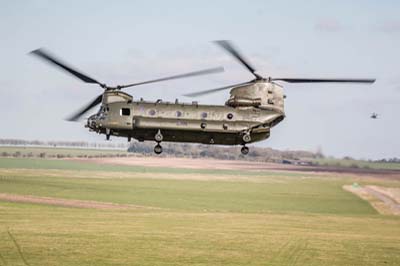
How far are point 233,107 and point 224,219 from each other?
369 ft

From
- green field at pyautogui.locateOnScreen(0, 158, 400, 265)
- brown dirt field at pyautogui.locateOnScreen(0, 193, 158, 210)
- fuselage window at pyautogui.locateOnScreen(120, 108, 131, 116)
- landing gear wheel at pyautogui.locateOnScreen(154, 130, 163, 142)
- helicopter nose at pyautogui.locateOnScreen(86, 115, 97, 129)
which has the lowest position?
green field at pyautogui.locateOnScreen(0, 158, 400, 265)

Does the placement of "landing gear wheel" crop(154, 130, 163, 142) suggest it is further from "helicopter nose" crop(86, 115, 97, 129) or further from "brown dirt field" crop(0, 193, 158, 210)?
"brown dirt field" crop(0, 193, 158, 210)

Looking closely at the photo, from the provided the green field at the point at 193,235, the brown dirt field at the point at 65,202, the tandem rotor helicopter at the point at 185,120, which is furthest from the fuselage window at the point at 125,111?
the brown dirt field at the point at 65,202

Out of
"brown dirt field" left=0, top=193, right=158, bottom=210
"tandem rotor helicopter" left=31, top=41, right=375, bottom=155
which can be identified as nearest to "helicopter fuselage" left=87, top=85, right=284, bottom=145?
"tandem rotor helicopter" left=31, top=41, right=375, bottom=155

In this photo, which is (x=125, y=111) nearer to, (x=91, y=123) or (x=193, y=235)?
(x=91, y=123)

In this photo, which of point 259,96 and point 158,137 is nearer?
point 158,137

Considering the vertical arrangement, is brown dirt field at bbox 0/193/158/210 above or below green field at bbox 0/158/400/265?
above

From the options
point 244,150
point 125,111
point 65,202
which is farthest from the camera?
point 65,202

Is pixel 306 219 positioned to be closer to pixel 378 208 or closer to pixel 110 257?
pixel 378 208

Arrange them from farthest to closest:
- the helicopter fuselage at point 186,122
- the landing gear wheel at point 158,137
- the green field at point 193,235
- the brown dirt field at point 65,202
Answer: the brown dirt field at point 65,202 < the green field at point 193,235 < the helicopter fuselage at point 186,122 < the landing gear wheel at point 158,137

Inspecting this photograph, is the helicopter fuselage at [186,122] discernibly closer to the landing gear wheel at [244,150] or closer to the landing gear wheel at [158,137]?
the landing gear wheel at [158,137]

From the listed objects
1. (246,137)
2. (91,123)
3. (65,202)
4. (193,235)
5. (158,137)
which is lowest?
(193,235)

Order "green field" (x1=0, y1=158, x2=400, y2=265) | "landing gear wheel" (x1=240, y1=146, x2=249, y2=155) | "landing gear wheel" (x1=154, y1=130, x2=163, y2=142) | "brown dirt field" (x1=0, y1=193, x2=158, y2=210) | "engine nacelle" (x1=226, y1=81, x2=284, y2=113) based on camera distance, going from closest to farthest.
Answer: "landing gear wheel" (x1=240, y1=146, x2=249, y2=155), "landing gear wheel" (x1=154, y1=130, x2=163, y2=142), "engine nacelle" (x1=226, y1=81, x2=284, y2=113), "green field" (x1=0, y1=158, x2=400, y2=265), "brown dirt field" (x1=0, y1=193, x2=158, y2=210)

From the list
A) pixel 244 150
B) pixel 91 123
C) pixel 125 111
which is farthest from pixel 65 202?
pixel 244 150
